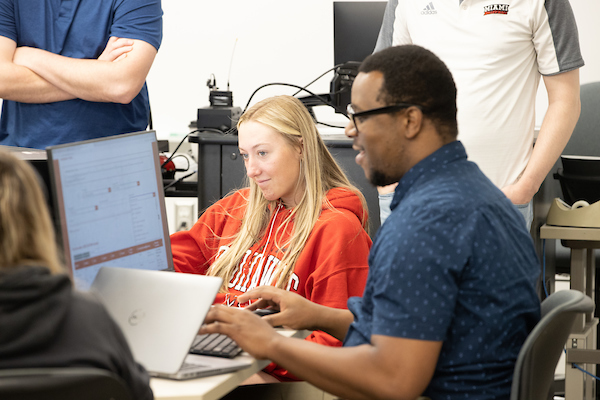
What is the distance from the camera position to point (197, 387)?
1088 mm

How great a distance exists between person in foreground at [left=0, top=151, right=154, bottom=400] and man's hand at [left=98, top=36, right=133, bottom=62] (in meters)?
1.11

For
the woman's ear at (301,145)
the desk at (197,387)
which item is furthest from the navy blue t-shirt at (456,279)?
the woman's ear at (301,145)

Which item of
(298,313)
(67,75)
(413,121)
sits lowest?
(298,313)

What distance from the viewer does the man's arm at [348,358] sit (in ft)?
3.43

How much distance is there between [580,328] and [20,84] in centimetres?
198

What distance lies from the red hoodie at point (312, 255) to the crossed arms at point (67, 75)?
48 centimetres

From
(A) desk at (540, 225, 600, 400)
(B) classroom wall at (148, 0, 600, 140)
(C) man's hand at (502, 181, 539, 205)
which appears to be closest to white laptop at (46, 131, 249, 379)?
(C) man's hand at (502, 181, 539, 205)

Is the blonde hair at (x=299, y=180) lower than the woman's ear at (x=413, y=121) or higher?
lower

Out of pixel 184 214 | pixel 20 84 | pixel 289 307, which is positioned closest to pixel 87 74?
pixel 20 84

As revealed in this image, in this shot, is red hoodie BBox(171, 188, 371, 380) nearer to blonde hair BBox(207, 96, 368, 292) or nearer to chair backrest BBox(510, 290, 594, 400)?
blonde hair BBox(207, 96, 368, 292)

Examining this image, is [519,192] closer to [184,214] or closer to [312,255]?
[312,255]

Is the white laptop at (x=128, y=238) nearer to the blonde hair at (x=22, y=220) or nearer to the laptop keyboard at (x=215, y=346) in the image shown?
the laptop keyboard at (x=215, y=346)

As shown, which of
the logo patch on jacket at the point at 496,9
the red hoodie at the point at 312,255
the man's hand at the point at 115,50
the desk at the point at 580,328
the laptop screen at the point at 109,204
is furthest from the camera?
the desk at the point at 580,328

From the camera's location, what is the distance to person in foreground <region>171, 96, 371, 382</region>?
1.71 meters
